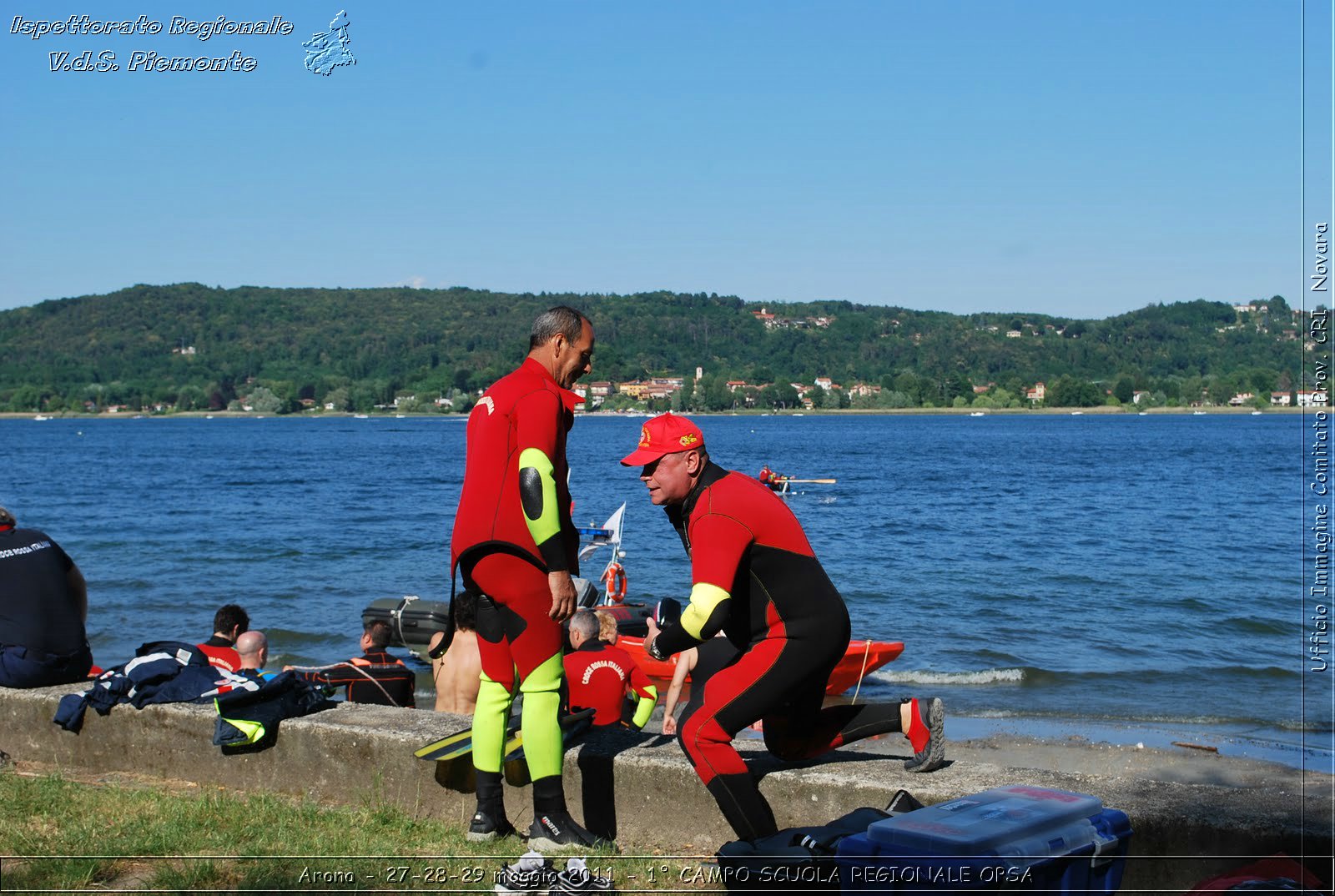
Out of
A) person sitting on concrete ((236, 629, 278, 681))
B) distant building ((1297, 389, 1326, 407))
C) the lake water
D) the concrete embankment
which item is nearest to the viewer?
the concrete embankment

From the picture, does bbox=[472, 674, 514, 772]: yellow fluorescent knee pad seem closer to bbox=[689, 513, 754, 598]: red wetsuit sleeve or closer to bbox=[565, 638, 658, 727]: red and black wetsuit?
bbox=[689, 513, 754, 598]: red wetsuit sleeve

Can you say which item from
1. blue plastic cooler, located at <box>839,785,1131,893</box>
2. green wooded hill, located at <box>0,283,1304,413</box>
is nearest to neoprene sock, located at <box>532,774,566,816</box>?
blue plastic cooler, located at <box>839,785,1131,893</box>

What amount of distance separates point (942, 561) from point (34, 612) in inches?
1024

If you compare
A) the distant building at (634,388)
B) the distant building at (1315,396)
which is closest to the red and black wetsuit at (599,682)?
the distant building at (1315,396)

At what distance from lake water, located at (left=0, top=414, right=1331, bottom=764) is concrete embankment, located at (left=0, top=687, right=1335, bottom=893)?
22.5 ft

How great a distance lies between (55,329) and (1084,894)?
168464 mm

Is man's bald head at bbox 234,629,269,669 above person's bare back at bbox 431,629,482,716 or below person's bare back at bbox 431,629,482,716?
above

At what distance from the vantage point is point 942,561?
Result: 30.0m

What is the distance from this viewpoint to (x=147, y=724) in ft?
18.9

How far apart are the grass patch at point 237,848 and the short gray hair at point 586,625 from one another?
358 cm

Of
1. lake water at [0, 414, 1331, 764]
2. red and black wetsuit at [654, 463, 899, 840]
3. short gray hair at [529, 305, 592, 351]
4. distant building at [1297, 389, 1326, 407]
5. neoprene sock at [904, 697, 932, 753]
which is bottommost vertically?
lake water at [0, 414, 1331, 764]

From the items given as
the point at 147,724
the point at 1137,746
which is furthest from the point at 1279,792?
the point at 1137,746

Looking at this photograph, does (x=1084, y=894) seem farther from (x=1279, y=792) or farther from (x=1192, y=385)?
(x=1192, y=385)

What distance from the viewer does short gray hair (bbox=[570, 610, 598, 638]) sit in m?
8.67
